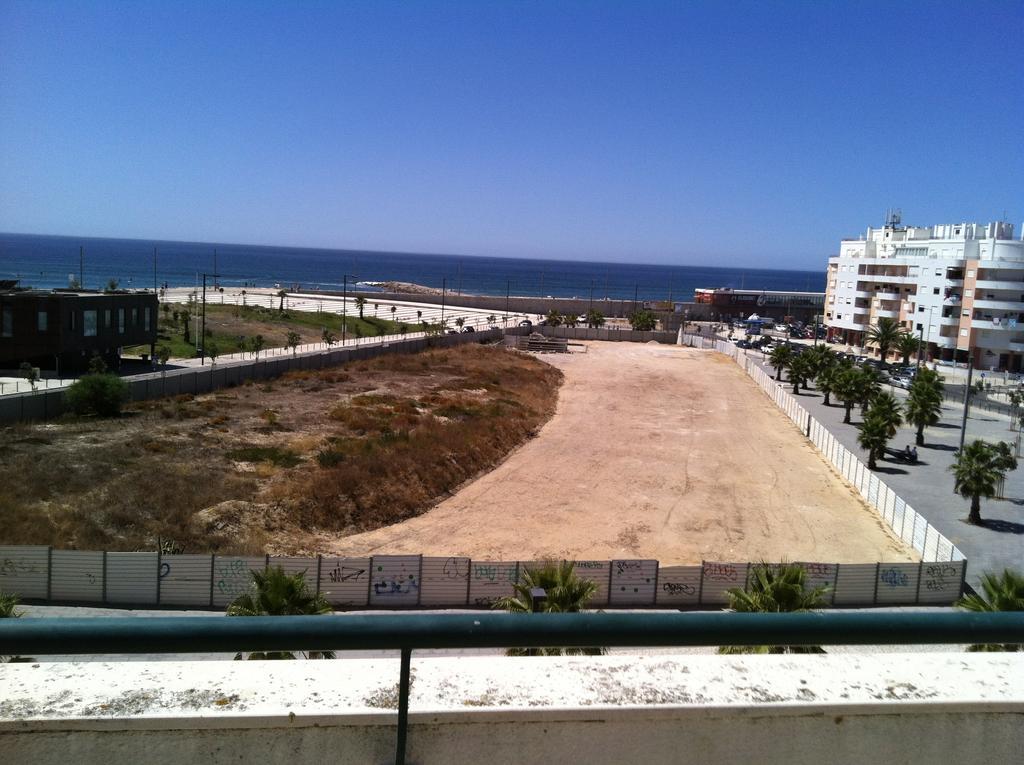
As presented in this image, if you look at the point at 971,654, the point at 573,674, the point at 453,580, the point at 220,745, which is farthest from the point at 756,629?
the point at 453,580

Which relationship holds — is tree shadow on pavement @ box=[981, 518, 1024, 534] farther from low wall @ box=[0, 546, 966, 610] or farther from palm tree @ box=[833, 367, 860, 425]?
palm tree @ box=[833, 367, 860, 425]

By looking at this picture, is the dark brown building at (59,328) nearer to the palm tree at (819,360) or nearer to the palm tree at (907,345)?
the palm tree at (819,360)

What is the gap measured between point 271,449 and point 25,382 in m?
16.8

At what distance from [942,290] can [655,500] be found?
204 ft

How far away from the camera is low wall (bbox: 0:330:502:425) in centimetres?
3597

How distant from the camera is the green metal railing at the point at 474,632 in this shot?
2.43 meters

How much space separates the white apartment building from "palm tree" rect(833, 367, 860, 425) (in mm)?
30643

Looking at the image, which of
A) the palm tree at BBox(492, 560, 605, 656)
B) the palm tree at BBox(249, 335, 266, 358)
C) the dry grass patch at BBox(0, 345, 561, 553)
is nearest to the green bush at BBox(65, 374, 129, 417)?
the dry grass patch at BBox(0, 345, 561, 553)

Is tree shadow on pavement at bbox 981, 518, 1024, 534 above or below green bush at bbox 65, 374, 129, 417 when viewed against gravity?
below

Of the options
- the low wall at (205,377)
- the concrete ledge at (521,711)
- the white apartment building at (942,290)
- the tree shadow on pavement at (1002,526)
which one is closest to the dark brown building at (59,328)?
the low wall at (205,377)

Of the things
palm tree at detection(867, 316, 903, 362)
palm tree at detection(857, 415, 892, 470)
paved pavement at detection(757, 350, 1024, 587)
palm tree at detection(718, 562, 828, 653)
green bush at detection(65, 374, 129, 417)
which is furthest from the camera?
palm tree at detection(867, 316, 903, 362)

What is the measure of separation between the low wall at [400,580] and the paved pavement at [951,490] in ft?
10.4

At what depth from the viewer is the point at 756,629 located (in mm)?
2592

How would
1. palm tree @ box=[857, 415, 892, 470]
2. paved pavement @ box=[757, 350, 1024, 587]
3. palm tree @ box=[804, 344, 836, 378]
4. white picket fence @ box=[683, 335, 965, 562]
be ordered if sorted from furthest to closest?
palm tree @ box=[804, 344, 836, 378] → palm tree @ box=[857, 415, 892, 470] → paved pavement @ box=[757, 350, 1024, 587] → white picket fence @ box=[683, 335, 965, 562]
